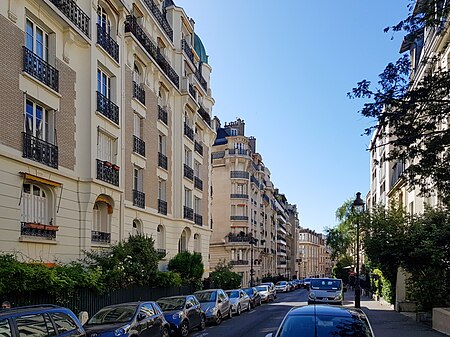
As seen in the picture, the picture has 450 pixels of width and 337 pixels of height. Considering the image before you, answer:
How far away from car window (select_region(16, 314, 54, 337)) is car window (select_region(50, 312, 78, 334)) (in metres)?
0.31

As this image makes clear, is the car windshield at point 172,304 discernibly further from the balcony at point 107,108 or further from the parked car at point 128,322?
the balcony at point 107,108

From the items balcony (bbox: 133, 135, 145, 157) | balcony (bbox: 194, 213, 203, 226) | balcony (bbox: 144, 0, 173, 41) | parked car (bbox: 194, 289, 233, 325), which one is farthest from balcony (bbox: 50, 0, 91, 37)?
balcony (bbox: 194, 213, 203, 226)

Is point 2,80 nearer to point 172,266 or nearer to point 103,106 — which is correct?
point 103,106

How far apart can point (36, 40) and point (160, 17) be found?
14.5m

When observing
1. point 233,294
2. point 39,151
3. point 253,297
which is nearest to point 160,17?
point 39,151

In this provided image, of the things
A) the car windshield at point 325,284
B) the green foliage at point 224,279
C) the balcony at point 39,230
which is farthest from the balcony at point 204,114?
the balcony at point 39,230

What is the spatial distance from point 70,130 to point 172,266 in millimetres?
Result: 13455

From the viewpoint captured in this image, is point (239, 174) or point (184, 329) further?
point (239, 174)

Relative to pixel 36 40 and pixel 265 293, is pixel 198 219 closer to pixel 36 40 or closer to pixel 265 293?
pixel 265 293

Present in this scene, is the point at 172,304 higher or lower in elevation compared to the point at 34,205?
lower

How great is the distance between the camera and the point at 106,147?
22.9 m

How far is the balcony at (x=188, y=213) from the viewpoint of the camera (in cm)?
3389

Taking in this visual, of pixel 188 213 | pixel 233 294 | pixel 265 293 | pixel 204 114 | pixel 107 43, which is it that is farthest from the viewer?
pixel 265 293

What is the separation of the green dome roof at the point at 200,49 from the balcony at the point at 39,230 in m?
27.8
